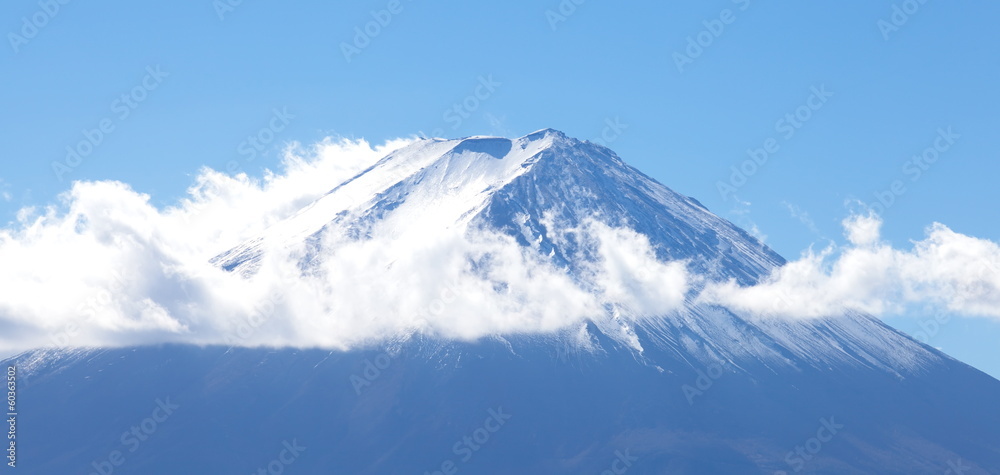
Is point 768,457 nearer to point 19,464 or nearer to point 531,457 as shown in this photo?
point 531,457

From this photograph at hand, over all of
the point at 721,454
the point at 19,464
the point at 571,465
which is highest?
the point at 721,454

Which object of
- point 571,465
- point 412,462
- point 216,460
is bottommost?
point 216,460

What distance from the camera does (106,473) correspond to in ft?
637

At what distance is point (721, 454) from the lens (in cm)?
19988

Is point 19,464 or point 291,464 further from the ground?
point 291,464

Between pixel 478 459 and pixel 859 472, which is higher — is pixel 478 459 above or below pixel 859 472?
below

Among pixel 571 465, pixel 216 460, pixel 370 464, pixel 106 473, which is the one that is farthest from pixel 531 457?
pixel 106 473

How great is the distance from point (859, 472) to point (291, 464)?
73.0 m

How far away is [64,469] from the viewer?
7751 inches

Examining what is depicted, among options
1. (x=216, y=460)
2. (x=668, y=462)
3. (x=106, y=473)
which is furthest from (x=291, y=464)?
(x=668, y=462)

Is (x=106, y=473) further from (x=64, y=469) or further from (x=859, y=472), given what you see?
(x=859, y=472)

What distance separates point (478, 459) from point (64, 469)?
5308 centimetres

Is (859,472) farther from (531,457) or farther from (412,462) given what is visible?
(412,462)

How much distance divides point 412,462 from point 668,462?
3284 cm
